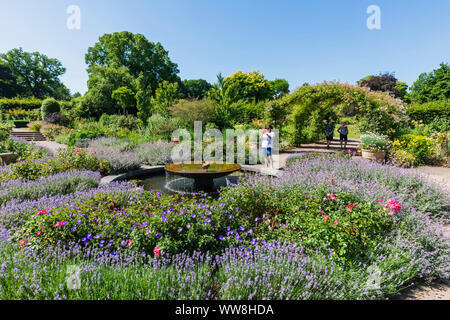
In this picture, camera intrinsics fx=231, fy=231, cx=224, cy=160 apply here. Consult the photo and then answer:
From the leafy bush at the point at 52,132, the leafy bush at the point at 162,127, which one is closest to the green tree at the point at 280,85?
the leafy bush at the point at 162,127

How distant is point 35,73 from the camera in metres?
47.2

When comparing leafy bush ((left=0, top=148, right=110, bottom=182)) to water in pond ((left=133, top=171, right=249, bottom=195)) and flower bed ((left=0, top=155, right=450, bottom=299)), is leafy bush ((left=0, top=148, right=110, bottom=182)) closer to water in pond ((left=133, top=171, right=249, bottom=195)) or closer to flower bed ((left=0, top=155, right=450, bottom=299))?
water in pond ((left=133, top=171, right=249, bottom=195))

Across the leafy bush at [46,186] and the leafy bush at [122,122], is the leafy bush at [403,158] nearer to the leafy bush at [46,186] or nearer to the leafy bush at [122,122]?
the leafy bush at [46,186]

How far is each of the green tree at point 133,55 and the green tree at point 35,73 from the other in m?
21.0

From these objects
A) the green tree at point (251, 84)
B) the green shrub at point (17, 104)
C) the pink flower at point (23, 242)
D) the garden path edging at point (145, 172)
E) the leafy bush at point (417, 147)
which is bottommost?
the pink flower at point (23, 242)

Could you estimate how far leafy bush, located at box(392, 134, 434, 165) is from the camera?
8.79 m

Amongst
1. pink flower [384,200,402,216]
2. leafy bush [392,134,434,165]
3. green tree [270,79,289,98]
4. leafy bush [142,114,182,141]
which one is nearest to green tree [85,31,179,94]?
leafy bush [142,114,182,141]

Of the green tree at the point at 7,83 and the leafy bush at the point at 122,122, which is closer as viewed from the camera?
the leafy bush at the point at 122,122

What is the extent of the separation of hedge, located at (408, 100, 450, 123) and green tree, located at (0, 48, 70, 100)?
192 ft

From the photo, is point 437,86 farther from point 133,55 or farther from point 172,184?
point 133,55

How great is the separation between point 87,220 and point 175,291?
160cm

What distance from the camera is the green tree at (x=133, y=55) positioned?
110 ft

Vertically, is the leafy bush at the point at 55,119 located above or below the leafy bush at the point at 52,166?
above
